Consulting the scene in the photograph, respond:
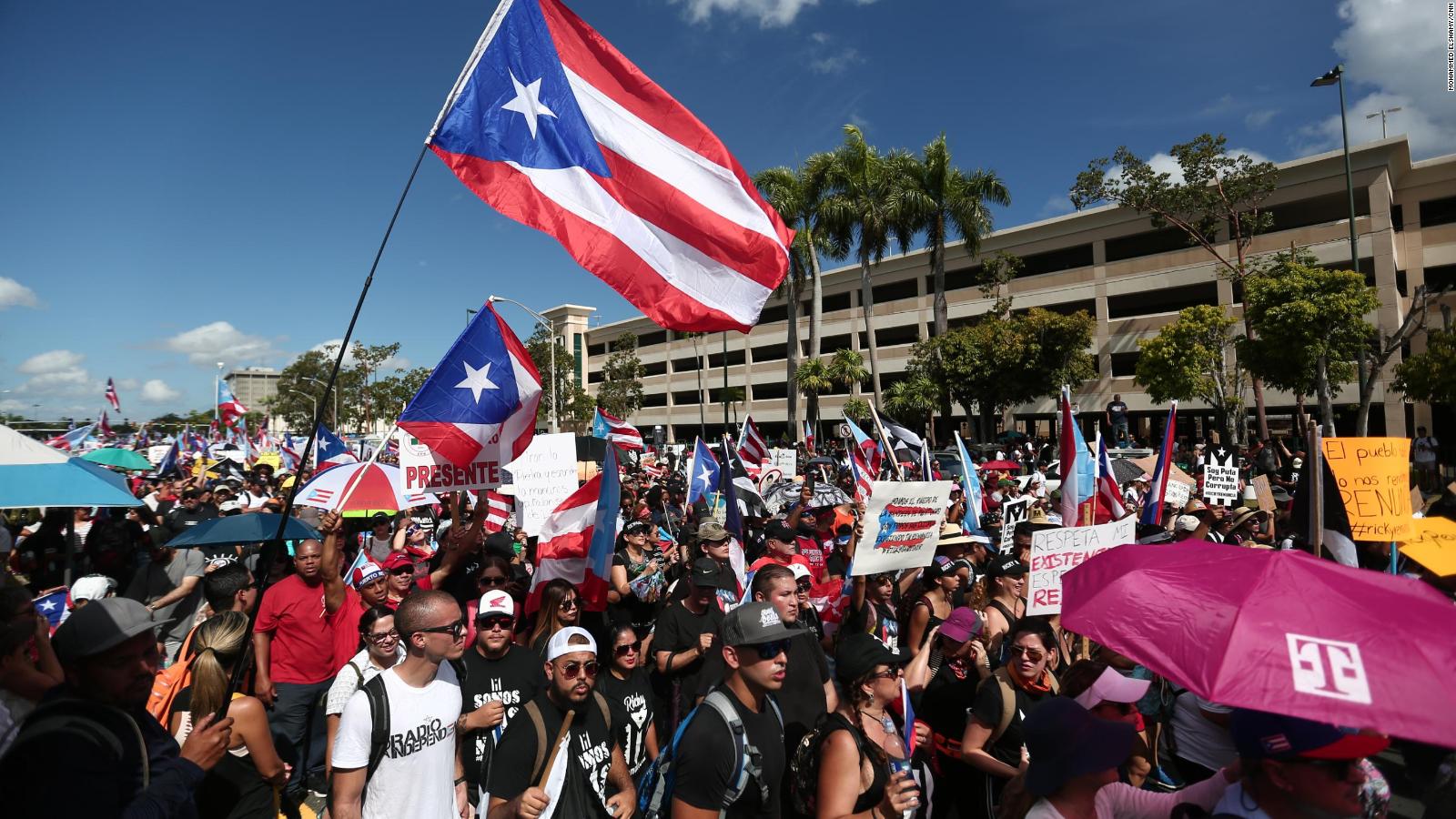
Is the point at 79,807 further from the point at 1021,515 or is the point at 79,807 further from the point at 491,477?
the point at 1021,515

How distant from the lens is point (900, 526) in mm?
5801

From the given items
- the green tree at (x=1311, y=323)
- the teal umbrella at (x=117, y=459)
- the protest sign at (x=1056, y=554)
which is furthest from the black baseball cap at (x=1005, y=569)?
the green tree at (x=1311, y=323)

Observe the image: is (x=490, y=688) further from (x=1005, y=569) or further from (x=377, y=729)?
(x=1005, y=569)

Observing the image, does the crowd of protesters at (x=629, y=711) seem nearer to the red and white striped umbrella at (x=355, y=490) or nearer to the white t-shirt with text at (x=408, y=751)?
the white t-shirt with text at (x=408, y=751)

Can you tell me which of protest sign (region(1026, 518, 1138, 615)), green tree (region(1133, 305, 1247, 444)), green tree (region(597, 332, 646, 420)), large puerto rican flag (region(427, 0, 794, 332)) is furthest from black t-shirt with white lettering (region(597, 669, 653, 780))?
green tree (region(597, 332, 646, 420))

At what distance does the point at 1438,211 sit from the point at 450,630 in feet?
148

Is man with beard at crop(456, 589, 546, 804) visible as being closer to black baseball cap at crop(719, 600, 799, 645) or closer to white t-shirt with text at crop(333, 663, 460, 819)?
white t-shirt with text at crop(333, 663, 460, 819)

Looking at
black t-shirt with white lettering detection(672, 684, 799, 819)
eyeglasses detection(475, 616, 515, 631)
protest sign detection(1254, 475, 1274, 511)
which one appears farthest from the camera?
protest sign detection(1254, 475, 1274, 511)

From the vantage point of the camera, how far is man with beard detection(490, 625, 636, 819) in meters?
3.39

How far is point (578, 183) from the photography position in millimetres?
5023

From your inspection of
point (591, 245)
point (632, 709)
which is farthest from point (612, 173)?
point (632, 709)

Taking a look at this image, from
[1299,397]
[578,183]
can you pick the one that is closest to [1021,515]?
[578,183]

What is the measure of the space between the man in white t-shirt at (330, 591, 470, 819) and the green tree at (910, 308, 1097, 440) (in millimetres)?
36645

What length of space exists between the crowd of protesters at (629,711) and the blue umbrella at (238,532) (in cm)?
50
